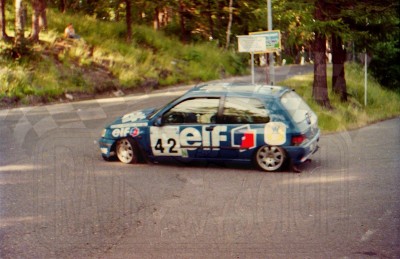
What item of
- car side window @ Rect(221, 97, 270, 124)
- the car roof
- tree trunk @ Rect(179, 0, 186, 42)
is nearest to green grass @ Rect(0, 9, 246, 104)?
tree trunk @ Rect(179, 0, 186, 42)

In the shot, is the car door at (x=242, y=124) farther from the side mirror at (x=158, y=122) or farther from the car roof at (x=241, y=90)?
the side mirror at (x=158, y=122)

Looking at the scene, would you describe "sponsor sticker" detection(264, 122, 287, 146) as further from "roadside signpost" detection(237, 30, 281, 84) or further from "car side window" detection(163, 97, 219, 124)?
"roadside signpost" detection(237, 30, 281, 84)

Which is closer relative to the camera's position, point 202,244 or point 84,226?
point 202,244

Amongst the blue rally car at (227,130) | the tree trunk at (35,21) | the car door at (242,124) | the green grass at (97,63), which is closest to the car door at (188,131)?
the blue rally car at (227,130)

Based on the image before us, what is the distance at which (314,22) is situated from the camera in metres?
19.6

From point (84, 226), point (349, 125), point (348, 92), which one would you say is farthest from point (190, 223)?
Answer: point (348, 92)

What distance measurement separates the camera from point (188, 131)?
10.6 m

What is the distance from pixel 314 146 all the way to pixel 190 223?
4333 mm

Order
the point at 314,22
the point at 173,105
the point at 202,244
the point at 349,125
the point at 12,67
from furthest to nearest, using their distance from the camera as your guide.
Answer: the point at 12,67 → the point at 314,22 → the point at 349,125 → the point at 173,105 → the point at 202,244

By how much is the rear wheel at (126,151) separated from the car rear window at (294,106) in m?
2.87

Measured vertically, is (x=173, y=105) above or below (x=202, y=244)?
above

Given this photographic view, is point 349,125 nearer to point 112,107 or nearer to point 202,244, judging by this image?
point 112,107

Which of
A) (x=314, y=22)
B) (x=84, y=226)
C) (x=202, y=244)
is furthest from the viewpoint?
(x=314, y=22)

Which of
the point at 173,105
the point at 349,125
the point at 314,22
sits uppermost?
the point at 314,22
